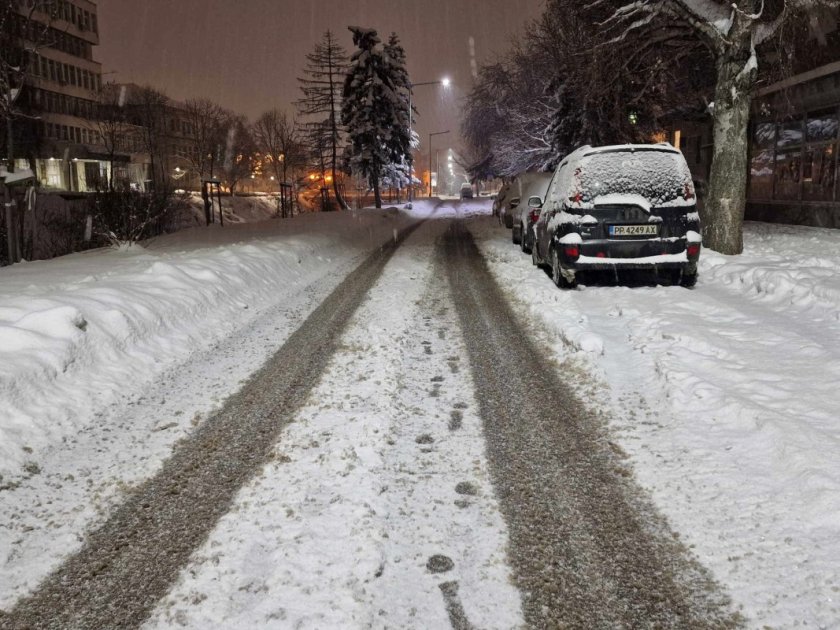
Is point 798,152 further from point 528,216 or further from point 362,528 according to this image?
point 362,528

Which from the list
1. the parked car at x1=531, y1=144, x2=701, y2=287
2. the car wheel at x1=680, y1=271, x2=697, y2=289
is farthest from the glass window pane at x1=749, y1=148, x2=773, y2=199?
the parked car at x1=531, y1=144, x2=701, y2=287

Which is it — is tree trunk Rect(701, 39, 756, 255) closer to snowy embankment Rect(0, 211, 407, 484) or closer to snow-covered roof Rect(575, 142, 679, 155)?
snow-covered roof Rect(575, 142, 679, 155)

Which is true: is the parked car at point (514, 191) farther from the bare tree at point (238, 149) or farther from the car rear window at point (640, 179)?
the bare tree at point (238, 149)

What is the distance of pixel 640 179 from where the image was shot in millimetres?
8062

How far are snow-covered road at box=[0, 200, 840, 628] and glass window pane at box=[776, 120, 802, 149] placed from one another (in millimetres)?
12976

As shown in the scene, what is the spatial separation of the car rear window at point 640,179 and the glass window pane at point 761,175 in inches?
593

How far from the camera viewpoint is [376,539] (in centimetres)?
285

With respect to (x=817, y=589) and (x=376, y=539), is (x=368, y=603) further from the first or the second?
(x=817, y=589)

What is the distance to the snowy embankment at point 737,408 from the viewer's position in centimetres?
265

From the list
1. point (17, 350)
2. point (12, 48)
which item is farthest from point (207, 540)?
point (12, 48)

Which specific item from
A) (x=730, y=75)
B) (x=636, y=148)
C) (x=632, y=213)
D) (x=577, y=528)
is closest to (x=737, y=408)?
(x=577, y=528)

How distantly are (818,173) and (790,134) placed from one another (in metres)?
2.46

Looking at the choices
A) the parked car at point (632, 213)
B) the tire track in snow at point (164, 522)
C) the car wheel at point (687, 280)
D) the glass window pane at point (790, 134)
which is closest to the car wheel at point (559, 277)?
the parked car at point (632, 213)

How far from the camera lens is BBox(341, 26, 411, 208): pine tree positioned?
41.0 m
